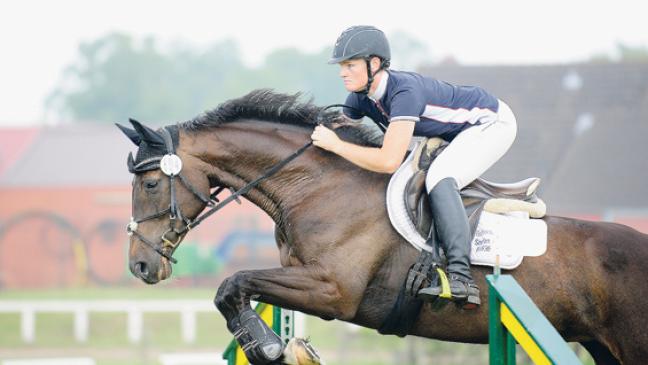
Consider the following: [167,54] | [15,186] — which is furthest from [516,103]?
[167,54]

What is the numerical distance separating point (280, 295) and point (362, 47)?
4.40 ft

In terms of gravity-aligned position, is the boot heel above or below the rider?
below

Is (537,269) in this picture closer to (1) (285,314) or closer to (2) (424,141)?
(2) (424,141)

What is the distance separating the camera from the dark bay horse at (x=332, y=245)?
5.72 meters

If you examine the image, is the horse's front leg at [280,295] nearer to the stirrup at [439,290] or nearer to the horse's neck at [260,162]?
the stirrup at [439,290]

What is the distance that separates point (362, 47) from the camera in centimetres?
584

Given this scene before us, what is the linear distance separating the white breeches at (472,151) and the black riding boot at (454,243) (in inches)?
4.5

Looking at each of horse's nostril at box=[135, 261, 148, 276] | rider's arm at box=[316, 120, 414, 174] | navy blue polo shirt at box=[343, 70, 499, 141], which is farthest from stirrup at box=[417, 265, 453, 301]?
horse's nostril at box=[135, 261, 148, 276]

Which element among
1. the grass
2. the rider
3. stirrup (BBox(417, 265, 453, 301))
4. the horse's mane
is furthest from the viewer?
the grass

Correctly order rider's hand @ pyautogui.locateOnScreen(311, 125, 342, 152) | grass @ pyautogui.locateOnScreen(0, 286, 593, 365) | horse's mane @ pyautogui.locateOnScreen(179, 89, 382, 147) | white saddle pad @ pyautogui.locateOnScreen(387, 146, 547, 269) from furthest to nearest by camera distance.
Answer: grass @ pyautogui.locateOnScreen(0, 286, 593, 365), horse's mane @ pyautogui.locateOnScreen(179, 89, 382, 147), rider's hand @ pyautogui.locateOnScreen(311, 125, 342, 152), white saddle pad @ pyautogui.locateOnScreen(387, 146, 547, 269)

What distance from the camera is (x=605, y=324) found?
19.7 ft

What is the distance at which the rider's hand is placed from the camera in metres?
5.96

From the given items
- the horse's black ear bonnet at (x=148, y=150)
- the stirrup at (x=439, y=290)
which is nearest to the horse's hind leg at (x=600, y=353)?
the stirrup at (x=439, y=290)

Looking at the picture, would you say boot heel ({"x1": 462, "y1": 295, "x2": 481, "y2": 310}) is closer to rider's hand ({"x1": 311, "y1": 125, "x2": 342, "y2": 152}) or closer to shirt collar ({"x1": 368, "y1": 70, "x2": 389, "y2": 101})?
rider's hand ({"x1": 311, "y1": 125, "x2": 342, "y2": 152})
